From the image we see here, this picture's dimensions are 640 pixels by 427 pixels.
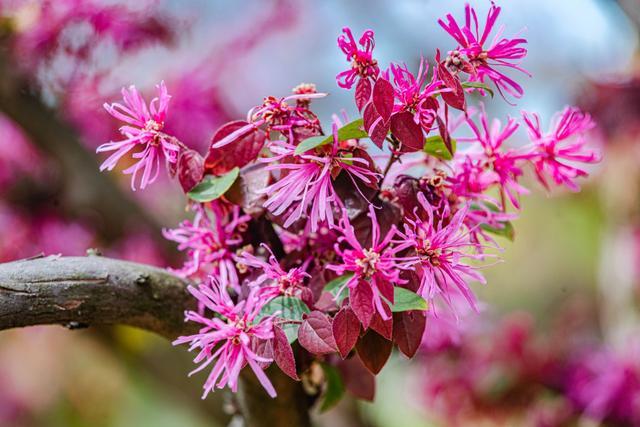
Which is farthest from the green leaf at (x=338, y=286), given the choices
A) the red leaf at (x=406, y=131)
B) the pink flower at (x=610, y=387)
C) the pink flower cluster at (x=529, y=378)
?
the pink flower at (x=610, y=387)

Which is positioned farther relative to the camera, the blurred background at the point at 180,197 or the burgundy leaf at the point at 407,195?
the blurred background at the point at 180,197

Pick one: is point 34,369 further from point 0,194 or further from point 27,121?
point 27,121

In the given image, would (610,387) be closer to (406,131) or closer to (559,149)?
(559,149)

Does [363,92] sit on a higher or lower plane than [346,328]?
higher

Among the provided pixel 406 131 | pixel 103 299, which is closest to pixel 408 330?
pixel 406 131

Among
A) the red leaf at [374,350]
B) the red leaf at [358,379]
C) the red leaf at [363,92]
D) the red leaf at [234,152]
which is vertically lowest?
the red leaf at [358,379]

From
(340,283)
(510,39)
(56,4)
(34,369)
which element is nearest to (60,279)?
(340,283)

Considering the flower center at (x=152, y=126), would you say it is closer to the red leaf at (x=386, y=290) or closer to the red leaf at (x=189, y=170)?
the red leaf at (x=189, y=170)
